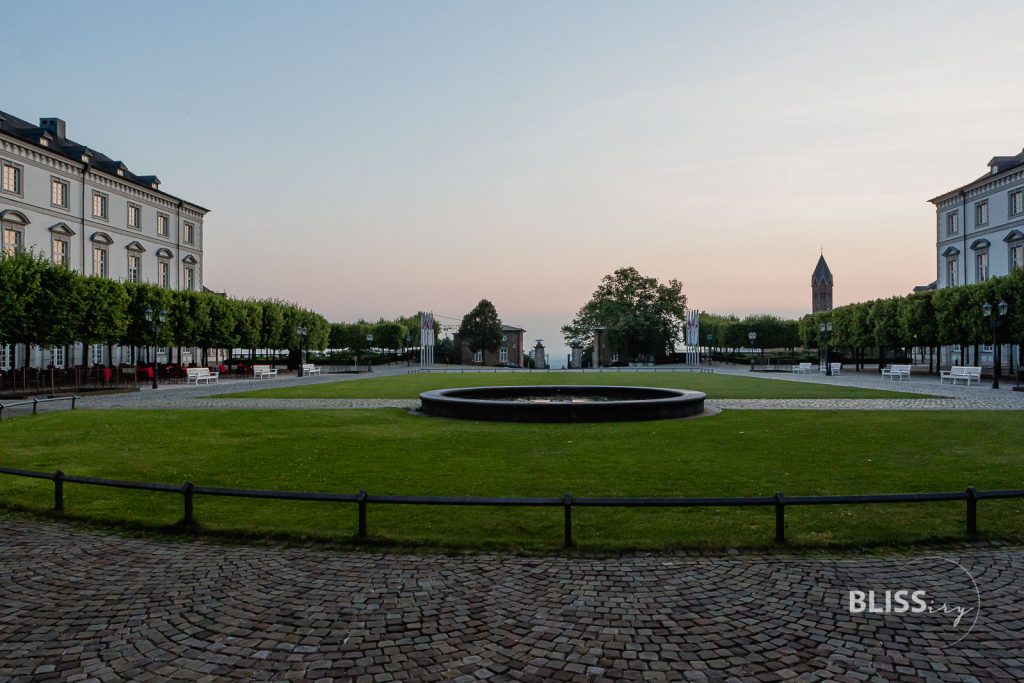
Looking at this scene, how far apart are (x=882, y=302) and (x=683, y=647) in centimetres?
5259

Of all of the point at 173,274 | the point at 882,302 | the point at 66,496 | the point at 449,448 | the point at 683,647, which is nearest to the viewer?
the point at 683,647

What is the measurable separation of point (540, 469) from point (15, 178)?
1904 inches

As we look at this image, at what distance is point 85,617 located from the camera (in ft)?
15.6

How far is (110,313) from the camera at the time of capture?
112 feet

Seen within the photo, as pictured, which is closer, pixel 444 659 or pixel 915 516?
pixel 444 659

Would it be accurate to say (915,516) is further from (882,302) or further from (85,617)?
(882,302)

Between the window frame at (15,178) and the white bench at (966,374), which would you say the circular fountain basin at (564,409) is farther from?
the window frame at (15,178)

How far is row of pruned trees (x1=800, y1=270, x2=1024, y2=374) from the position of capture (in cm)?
3491

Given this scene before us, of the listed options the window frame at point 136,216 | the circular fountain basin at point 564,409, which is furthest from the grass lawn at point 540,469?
the window frame at point 136,216

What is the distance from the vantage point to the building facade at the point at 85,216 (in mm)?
41562

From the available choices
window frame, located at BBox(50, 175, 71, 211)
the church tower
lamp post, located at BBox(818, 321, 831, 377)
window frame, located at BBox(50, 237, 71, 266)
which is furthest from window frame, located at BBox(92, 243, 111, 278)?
the church tower

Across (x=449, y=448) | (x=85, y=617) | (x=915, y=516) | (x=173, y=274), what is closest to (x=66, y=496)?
(x=85, y=617)

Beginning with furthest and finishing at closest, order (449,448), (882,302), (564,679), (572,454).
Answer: (882,302)
(449,448)
(572,454)
(564,679)

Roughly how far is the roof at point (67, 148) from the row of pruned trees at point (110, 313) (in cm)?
1171
